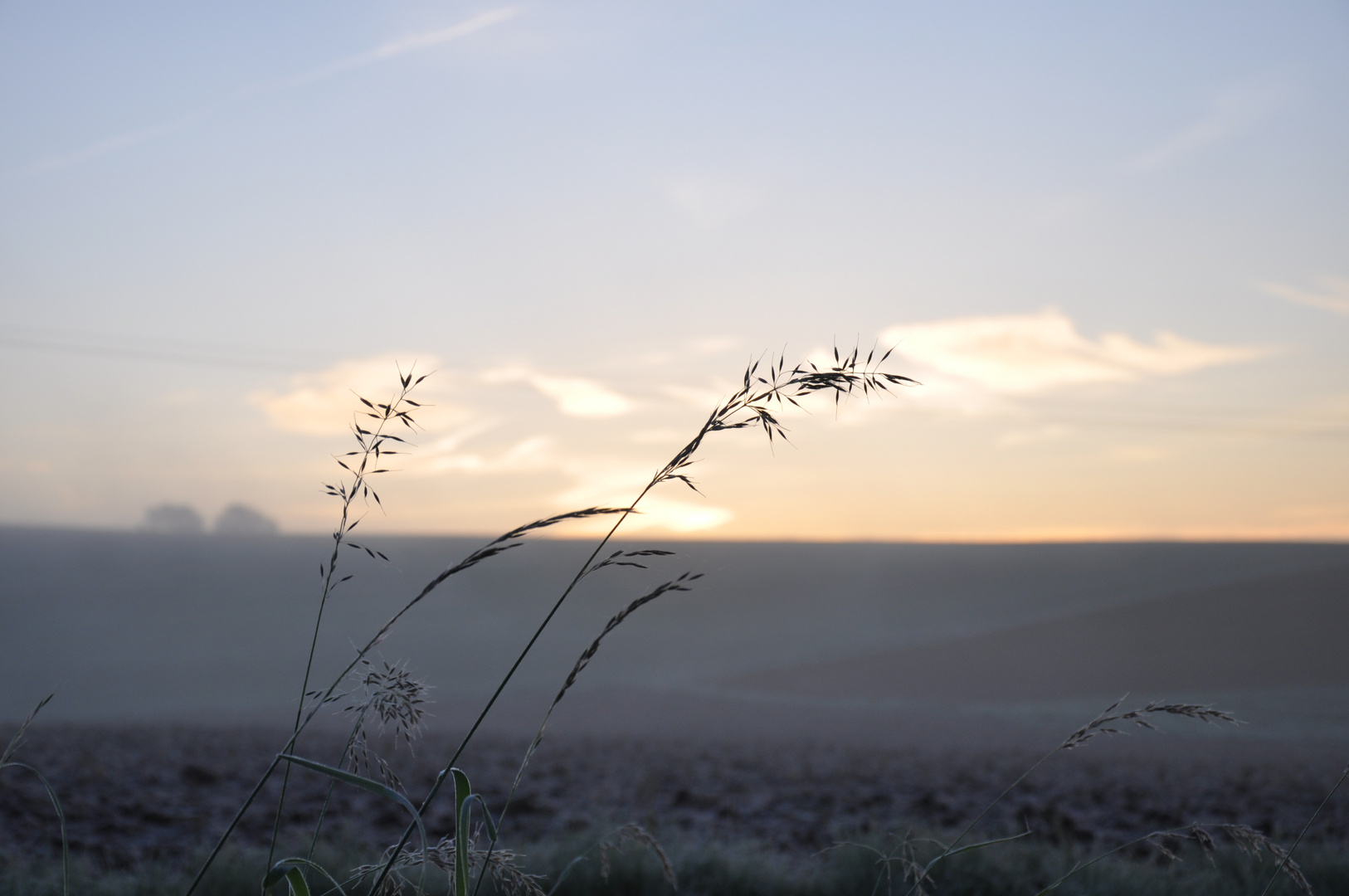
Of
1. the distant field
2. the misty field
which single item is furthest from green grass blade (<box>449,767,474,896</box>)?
the distant field

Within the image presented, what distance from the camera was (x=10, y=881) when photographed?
3.42m

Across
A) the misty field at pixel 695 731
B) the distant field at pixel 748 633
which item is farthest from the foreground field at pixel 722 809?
the distant field at pixel 748 633

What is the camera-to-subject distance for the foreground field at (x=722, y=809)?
150 inches

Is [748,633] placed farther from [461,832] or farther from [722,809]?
[461,832]

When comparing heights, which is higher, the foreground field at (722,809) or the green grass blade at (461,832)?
the green grass blade at (461,832)

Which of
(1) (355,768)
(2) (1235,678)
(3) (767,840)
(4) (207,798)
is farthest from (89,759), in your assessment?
(2) (1235,678)

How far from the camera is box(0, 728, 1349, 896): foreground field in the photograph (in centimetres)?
381

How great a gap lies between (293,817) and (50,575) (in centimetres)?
4065

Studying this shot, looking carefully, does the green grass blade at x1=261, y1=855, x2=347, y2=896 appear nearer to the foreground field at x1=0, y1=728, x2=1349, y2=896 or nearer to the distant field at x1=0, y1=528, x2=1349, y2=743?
the foreground field at x1=0, y1=728, x2=1349, y2=896

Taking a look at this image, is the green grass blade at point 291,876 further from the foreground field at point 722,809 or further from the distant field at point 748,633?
the distant field at point 748,633

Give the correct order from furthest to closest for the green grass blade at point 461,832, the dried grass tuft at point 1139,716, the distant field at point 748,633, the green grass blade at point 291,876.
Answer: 1. the distant field at point 748,633
2. the dried grass tuft at point 1139,716
3. the green grass blade at point 291,876
4. the green grass blade at point 461,832

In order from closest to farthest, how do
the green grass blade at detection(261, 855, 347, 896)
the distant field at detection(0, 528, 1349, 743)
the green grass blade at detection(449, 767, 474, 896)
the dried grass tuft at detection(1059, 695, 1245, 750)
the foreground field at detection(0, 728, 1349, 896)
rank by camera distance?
the green grass blade at detection(449, 767, 474, 896) → the green grass blade at detection(261, 855, 347, 896) → the dried grass tuft at detection(1059, 695, 1245, 750) → the foreground field at detection(0, 728, 1349, 896) → the distant field at detection(0, 528, 1349, 743)

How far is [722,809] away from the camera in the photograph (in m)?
6.60

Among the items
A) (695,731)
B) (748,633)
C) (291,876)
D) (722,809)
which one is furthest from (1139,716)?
(748,633)
